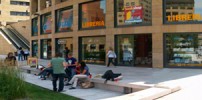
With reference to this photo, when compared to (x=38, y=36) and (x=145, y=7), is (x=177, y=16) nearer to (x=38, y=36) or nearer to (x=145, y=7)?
(x=145, y=7)

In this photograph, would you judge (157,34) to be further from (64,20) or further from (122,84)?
(64,20)

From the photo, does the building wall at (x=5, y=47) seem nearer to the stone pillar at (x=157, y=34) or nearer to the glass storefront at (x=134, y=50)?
the glass storefront at (x=134, y=50)

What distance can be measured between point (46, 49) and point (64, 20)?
6113 millimetres

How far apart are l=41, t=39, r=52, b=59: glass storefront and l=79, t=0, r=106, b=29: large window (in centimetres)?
822

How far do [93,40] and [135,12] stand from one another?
5.27m

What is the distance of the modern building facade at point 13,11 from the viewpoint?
77.4 metres

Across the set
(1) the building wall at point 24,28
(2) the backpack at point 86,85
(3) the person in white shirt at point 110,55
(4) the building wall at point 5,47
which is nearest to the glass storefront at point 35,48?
(4) the building wall at point 5,47

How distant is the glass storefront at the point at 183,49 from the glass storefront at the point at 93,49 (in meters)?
6.14

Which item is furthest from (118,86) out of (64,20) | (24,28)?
(24,28)

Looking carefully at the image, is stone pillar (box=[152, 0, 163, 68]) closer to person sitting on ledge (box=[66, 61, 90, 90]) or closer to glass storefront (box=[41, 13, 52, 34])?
person sitting on ledge (box=[66, 61, 90, 90])

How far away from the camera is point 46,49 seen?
3556cm

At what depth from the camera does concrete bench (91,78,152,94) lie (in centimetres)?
1204

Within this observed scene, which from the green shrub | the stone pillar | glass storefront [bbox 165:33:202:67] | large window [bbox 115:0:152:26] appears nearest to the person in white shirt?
large window [bbox 115:0:152:26]

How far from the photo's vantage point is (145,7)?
73.0 ft
